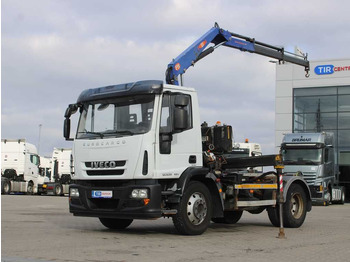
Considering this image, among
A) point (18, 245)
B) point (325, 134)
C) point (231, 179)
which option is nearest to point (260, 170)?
point (231, 179)

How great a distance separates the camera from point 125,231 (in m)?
11.5

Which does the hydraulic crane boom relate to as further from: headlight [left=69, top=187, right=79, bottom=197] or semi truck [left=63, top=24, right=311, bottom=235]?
headlight [left=69, top=187, right=79, bottom=197]

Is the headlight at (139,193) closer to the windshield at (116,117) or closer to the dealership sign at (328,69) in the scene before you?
the windshield at (116,117)

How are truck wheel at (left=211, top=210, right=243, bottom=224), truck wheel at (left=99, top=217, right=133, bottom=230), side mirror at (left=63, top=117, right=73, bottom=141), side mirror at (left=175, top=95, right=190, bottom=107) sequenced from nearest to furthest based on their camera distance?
side mirror at (left=175, top=95, right=190, bottom=107), side mirror at (left=63, top=117, right=73, bottom=141), truck wheel at (left=99, top=217, right=133, bottom=230), truck wheel at (left=211, top=210, right=243, bottom=224)

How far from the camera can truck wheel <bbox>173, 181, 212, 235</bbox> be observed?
1005 centimetres

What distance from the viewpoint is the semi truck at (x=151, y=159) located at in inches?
387

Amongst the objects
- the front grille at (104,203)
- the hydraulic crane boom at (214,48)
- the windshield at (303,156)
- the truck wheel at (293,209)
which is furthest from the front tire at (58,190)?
the front grille at (104,203)

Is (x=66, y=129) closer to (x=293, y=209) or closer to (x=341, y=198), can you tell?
(x=293, y=209)

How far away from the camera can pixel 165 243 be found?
9273mm

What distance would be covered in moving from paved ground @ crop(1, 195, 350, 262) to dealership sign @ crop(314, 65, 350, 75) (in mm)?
24739

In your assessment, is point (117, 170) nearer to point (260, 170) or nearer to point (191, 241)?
point (191, 241)

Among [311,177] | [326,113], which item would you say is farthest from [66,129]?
[326,113]

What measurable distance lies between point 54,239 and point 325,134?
18.3 m

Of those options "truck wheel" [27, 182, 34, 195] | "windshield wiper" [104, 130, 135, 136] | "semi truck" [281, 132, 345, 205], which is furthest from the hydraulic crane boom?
"truck wheel" [27, 182, 34, 195]
